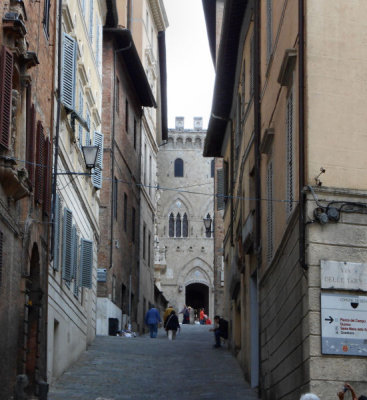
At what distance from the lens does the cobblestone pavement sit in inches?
819

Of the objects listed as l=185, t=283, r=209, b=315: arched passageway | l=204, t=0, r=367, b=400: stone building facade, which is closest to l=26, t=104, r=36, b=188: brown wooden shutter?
l=204, t=0, r=367, b=400: stone building facade

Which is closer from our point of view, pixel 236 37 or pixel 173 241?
pixel 236 37

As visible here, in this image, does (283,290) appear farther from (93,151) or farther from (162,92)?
(162,92)

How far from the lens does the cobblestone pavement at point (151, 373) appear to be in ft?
68.2

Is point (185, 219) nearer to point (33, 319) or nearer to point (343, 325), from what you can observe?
point (33, 319)

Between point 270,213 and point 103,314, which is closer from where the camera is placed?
point 270,213

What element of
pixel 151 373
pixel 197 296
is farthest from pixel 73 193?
pixel 197 296

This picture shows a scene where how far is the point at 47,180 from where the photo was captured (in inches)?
Result: 792

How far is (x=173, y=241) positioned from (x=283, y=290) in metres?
69.7

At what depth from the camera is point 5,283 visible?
52.0 ft

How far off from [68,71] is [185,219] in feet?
211

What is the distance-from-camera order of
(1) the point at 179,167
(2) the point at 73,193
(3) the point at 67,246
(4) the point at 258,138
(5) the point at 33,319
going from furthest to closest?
(1) the point at 179,167 → (2) the point at 73,193 → (3) the point at 67,246 → (4) the point at 258,138 → (5) the point at 33,319

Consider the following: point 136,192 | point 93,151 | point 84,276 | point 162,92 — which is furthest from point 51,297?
point 162,92

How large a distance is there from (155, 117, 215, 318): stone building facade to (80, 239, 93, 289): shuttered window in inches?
2256
